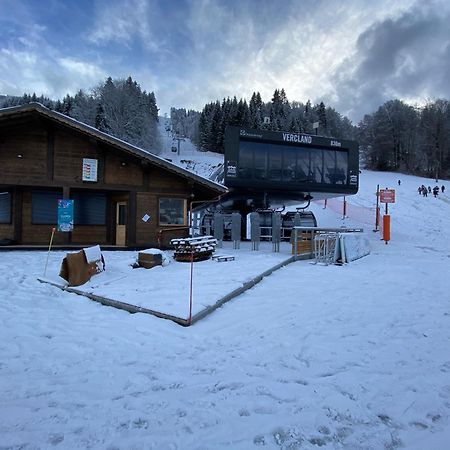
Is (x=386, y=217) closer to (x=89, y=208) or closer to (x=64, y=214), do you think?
(x=89, y=208)

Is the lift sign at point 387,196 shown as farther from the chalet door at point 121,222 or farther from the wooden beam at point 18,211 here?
the wooden beam at point 18,211

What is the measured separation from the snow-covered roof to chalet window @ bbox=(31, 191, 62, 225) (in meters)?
3.22

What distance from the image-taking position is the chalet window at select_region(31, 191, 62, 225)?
1490cm

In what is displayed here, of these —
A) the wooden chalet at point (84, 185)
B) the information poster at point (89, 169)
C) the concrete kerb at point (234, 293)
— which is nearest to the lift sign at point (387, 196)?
the wooden chalet at point (84, 185)

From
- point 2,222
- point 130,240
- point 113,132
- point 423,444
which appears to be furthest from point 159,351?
point 113,132

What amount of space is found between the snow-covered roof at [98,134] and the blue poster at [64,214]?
2.91 meters

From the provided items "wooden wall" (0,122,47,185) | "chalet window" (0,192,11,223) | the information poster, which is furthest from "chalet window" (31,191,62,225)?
the information poster

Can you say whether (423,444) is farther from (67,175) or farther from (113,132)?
(113,132)

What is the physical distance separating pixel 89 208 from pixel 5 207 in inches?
133

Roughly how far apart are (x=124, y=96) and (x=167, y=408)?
6499cm

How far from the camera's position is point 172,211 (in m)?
15.7

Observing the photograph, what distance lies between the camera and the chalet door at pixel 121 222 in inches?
621

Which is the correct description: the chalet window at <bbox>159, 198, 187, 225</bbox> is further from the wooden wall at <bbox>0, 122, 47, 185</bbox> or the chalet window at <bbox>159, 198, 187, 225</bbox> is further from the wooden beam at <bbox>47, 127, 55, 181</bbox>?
the wooden wall at <bbox>0, 122, 47, 185</bbox>

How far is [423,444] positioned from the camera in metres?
2.59
